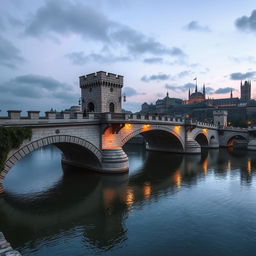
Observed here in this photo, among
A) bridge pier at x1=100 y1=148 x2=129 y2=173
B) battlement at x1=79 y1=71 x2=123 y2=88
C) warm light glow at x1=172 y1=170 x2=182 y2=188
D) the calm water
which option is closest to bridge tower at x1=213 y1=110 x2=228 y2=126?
the calm water

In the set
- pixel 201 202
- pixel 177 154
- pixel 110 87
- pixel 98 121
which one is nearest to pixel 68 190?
pixel 98 121

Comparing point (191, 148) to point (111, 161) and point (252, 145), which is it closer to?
point (252, 145)

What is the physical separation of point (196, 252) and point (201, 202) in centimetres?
771

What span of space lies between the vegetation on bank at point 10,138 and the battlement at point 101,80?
13125 millimetres

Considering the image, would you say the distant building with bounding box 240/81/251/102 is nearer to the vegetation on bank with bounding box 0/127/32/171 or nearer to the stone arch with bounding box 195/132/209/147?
the stone arch with bounding box 195/132/209/147

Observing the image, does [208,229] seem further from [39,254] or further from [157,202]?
[39,254]

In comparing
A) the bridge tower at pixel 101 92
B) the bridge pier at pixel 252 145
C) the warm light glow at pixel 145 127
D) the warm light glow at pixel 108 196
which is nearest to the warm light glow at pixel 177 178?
the warm light glow at pixel 108 196

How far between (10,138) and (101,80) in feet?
47.9

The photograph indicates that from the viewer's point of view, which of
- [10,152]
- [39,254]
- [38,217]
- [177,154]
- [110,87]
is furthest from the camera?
[177,154]

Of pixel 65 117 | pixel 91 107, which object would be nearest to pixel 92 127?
pixel 65 117

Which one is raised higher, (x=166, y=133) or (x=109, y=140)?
(x=109, y=140)

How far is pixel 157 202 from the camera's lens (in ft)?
59.6

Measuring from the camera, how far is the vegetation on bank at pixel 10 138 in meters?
16.6

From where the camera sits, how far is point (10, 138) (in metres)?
17.1
